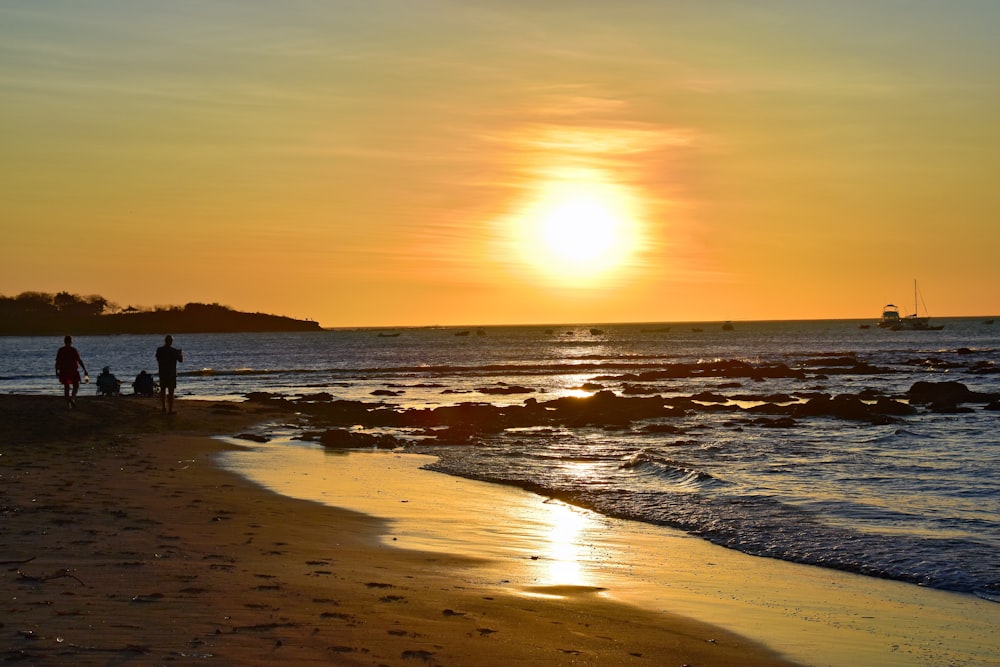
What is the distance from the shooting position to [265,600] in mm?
8477

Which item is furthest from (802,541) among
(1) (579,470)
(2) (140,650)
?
(2) (140,650)

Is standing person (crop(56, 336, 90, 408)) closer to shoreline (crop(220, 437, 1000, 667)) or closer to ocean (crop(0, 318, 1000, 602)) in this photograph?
ocean (crop(0, 318, 1000, 602))

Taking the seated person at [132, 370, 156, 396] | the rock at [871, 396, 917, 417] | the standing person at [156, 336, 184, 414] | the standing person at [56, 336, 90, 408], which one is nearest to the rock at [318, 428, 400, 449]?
the standing person at [156, 336, 184, 414]

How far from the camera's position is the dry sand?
279 inches

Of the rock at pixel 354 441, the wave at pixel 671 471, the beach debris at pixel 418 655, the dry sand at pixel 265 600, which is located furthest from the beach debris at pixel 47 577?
the rock at pixel 354 441

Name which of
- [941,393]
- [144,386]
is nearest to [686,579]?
[144,386]

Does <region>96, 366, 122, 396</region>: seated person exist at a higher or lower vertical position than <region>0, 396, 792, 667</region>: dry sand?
higher

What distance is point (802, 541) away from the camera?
1362 cm

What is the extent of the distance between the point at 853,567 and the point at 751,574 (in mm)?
1524

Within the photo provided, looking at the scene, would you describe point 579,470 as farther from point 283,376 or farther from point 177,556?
point 283,376

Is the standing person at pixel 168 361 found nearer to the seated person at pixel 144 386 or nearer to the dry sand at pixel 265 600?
the seated person at pixel 144 386

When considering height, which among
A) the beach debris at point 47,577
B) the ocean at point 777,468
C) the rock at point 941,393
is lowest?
the ocean at point 777,468

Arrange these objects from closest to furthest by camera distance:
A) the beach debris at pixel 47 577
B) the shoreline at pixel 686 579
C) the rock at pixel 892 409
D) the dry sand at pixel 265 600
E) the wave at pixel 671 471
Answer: the dry sand at pixel 265 600
the beach debris at pixel 47 577
the shoreline at pixel 686 579
the wave at pixel 671 471
the rock at pixel 892 409

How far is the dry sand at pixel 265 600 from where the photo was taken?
7098 millimetres
